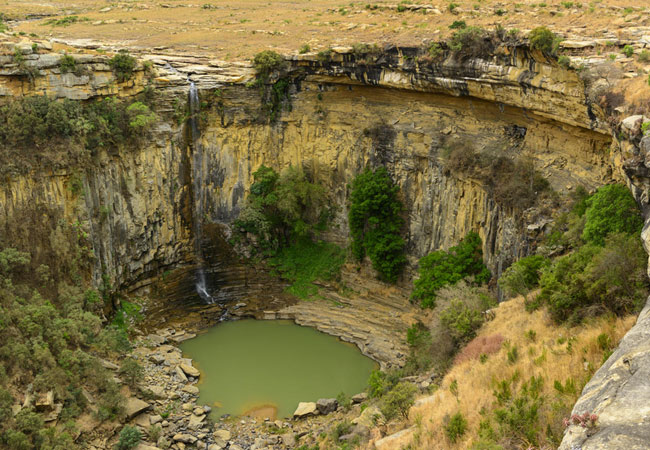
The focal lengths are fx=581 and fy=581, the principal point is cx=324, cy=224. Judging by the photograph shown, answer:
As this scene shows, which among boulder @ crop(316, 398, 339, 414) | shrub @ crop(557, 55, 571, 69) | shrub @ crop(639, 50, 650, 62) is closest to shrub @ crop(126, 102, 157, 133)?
boulder @ crop(316, 398, 339, 414)

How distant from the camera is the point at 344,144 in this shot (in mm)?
30031

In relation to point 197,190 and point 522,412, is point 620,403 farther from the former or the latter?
point 197,190

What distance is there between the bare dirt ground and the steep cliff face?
213 centimetres

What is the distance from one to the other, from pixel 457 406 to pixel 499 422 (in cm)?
225

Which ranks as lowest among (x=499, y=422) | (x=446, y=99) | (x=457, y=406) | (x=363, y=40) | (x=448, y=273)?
(x=448, y=273)

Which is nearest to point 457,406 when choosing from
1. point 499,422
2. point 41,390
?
point 499,422

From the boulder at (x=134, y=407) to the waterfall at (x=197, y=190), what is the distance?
856 cm

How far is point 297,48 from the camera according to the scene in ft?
97.6

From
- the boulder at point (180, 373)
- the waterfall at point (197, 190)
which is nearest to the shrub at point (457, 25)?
the waterfall at point (197, 190)

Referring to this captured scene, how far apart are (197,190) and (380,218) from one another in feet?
31.2

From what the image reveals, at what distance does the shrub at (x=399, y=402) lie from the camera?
15414mm

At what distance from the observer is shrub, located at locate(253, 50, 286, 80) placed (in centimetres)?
2845

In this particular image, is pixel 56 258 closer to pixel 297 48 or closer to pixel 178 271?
pixel 178 271

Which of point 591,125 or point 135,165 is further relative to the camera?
point 135,165
